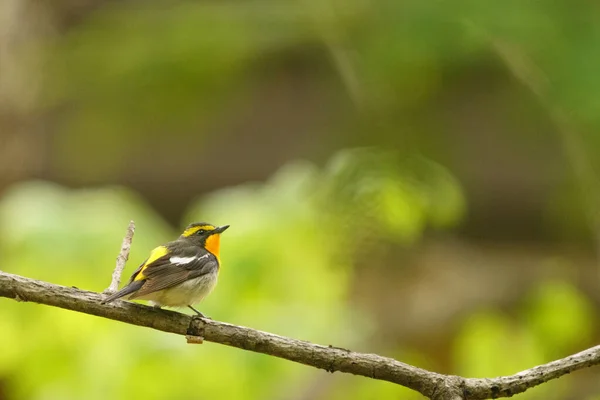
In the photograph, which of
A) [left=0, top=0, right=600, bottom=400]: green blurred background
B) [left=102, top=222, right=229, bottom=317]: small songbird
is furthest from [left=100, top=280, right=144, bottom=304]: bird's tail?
[left=0, top=0, right=600, bottom=400]: green blurred background

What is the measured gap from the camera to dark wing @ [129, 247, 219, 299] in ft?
6.70

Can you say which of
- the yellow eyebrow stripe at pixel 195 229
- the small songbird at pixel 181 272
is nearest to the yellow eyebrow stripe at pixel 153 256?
the small songbird at pixel 181 272

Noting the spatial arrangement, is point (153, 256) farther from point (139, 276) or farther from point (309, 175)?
point (309, 175)

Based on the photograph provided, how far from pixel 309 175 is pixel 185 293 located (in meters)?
1.09

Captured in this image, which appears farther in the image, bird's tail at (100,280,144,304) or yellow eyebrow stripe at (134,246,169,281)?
yellow eyebrow stripe at (134,246,169,281)

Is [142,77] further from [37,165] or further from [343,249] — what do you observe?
[37,165]

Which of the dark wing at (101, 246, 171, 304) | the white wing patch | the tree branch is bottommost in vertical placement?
the tree branch

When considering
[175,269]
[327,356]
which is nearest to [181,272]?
[175,269]

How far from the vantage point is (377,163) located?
907 mm

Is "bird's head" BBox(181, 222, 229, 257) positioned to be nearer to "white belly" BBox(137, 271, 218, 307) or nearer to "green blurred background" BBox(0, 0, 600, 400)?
"white belly" BBox(137, 271, 218, 307)

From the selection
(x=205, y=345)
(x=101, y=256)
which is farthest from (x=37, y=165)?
(x=205, y=345)

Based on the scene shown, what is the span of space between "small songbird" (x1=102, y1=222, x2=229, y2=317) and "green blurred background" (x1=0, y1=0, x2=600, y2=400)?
32cm

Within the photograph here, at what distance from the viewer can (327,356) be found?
1.80 meters

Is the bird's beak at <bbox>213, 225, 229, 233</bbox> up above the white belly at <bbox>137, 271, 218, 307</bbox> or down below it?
above
